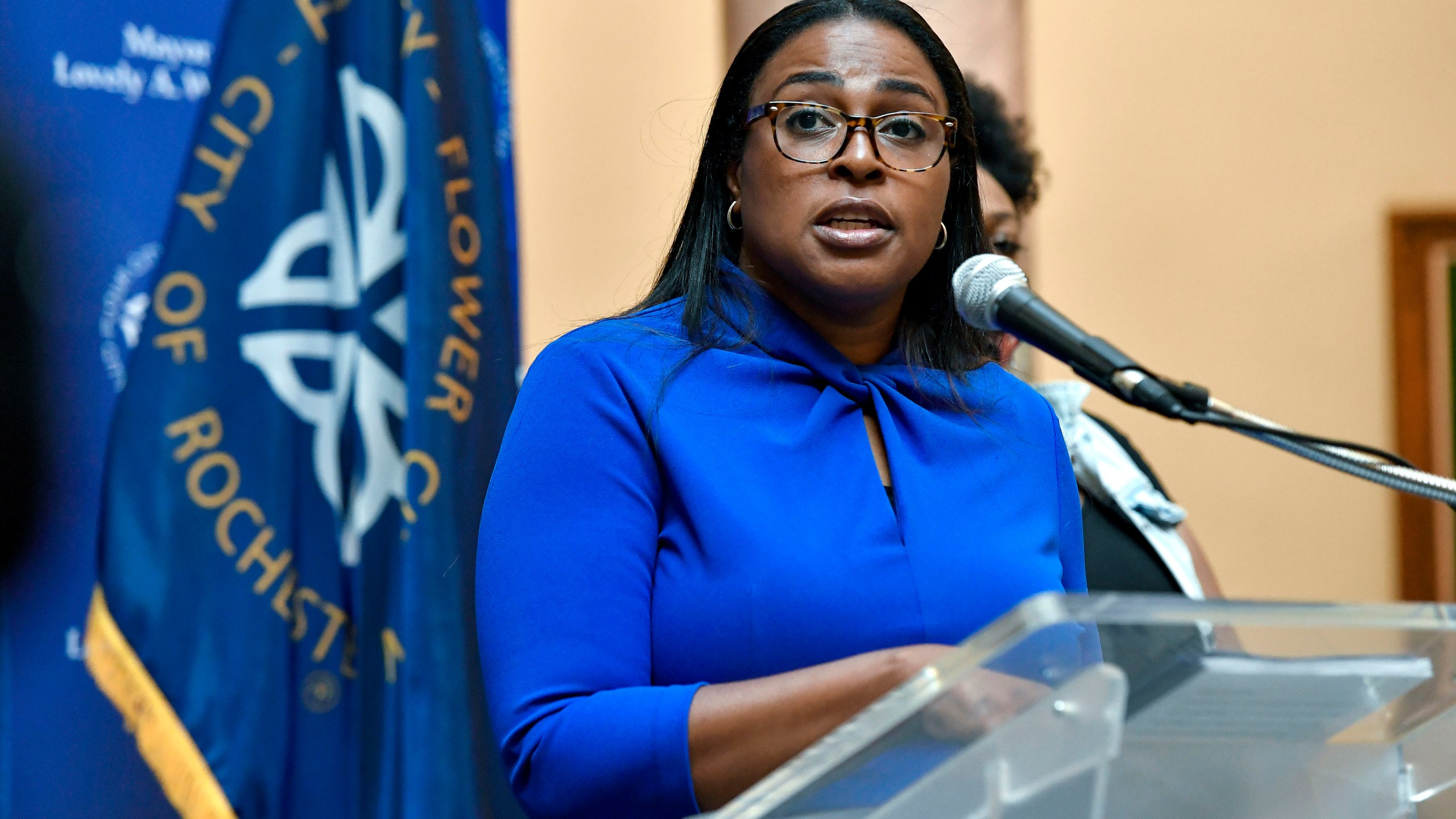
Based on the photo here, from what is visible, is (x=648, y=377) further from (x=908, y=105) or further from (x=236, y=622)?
(x=236, y=622)

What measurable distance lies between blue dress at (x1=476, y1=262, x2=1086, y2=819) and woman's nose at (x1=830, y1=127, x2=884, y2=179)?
17 centimetres

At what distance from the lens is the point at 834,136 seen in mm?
1500

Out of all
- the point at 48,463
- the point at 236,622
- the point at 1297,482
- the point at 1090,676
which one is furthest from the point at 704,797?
the point at 1297,482

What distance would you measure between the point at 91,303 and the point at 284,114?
1.49ft

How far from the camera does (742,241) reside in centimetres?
161

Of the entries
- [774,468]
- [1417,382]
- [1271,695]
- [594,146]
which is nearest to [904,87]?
[774,468]

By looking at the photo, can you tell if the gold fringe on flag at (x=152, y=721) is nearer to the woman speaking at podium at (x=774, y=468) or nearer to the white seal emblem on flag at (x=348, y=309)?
the white seal emblem on flag at (x=348, y=309)

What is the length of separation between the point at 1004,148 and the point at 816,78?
4.12 feet

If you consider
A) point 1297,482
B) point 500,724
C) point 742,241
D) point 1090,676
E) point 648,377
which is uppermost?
point 742,241

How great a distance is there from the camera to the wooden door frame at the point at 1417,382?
3.74 m

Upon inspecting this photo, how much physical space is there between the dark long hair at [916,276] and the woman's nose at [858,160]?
0.15 meters

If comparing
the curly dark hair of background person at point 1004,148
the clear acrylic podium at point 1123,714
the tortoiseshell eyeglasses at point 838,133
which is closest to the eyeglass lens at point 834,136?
the tortoiseshell eyeglasses at point 838,133

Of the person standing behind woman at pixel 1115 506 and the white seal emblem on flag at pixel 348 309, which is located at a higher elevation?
the white seal emblem on flag at pixel 348 309

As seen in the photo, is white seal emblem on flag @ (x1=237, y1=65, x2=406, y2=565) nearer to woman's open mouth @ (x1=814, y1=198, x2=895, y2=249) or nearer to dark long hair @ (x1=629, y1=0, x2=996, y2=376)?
dark long hair @ (x1=629, y1=0, x2=996, y2=376)
